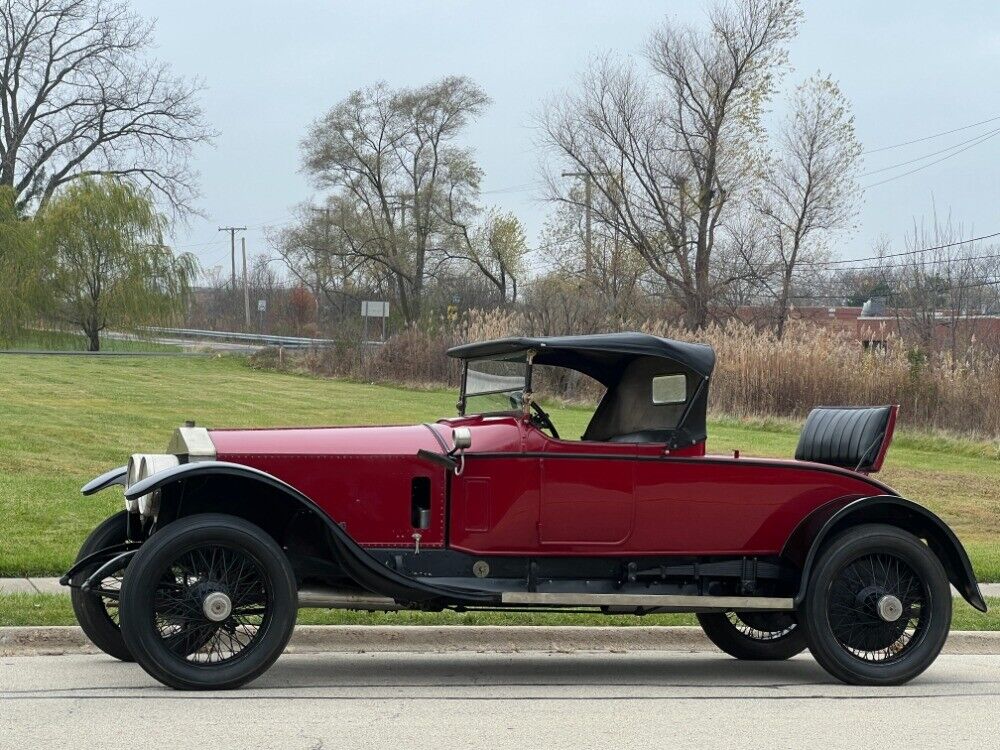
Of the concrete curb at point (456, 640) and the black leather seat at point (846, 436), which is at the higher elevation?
the black leather seat at point (846, 436)

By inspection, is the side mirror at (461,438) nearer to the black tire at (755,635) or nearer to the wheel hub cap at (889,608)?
the black tire at (755,635)

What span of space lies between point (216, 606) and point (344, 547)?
705mm

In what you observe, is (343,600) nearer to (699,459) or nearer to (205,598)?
(205,598)

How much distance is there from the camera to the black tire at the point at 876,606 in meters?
7.32

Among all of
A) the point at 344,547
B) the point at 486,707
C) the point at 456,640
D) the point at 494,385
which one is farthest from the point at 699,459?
the point at 456,640

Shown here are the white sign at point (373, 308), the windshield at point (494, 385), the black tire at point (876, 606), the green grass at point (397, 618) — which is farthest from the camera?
the white sign at point (373, 308)

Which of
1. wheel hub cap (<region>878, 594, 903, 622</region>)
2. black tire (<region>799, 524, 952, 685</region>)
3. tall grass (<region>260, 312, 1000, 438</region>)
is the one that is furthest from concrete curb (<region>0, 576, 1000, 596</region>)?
tall grass (<region>260, 312, 1000, 438</region>)

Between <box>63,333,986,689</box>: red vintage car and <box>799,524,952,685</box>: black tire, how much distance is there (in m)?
0.01

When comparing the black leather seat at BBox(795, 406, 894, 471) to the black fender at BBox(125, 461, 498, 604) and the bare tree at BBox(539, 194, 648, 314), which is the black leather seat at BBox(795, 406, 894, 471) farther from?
the bare tree at BBox(539, 194, 648, 314)

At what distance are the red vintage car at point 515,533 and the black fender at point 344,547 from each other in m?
0.01

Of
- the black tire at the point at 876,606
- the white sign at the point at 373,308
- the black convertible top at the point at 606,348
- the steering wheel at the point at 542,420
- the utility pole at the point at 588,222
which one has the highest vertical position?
the utility pole at the point at 588,222

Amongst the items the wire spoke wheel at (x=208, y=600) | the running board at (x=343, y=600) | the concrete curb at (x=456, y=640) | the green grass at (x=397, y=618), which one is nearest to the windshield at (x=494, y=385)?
the running board at (x=343, y=600)

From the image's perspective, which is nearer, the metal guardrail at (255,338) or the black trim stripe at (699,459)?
the black trim stripe at (699,459)

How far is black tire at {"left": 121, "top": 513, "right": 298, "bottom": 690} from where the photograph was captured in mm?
6324
